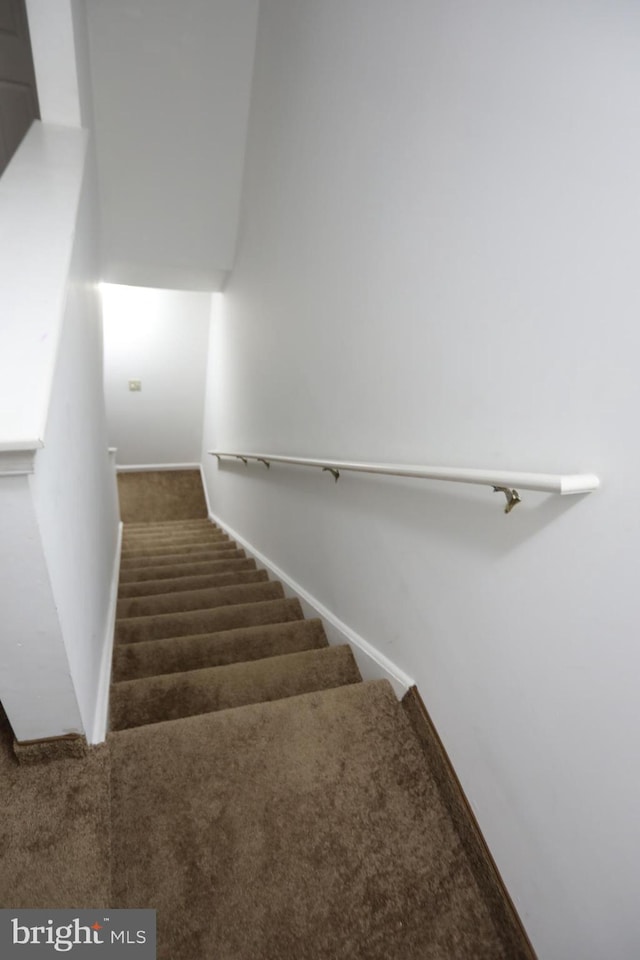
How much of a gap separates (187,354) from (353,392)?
4.12 m

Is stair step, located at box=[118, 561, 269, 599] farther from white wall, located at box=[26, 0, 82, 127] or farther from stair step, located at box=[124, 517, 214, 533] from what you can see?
stair step, located at box=[124, 517, 214, 533]

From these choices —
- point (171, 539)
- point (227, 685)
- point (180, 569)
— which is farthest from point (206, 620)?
point (171, 539)

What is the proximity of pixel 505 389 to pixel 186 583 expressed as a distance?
7.81 ft

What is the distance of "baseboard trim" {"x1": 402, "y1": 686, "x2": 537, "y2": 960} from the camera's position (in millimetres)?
996

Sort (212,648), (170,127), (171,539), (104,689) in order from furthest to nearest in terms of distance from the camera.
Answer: (171,539), (170,127), (212,648), (104,689)

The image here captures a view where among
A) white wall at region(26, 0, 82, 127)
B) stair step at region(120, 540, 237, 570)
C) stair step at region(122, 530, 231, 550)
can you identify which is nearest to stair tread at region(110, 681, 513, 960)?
white wall at region(26, 0, 82, 127)

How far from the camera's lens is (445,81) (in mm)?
1099

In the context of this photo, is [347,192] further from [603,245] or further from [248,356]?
[248,356]

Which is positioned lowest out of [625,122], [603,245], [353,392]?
[353,392]

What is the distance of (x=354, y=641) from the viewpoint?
1.74 meters

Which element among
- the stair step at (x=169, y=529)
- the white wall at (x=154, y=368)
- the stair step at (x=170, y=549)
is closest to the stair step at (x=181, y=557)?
the stair step at (x=170, y=549)

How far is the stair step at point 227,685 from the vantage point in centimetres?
145

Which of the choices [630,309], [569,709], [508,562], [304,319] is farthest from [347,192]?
[569,709]

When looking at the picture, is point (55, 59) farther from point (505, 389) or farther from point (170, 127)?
point (505, 389)
